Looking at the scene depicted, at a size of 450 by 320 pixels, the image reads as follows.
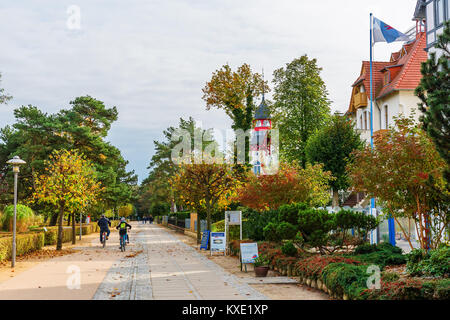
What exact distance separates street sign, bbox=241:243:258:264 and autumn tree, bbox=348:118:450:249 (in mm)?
3864

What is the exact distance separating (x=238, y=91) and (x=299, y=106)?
29.5 feet

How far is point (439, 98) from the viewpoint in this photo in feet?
24.9

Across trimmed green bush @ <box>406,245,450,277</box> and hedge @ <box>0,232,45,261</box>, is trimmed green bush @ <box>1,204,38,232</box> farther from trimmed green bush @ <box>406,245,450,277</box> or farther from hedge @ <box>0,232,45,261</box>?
trimmed green bush @ <box>406,245,450,277</box>

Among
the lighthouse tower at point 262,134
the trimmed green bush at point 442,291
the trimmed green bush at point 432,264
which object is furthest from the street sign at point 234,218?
the lighthouse tower at point 262,134

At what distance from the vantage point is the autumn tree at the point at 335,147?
3806 cm

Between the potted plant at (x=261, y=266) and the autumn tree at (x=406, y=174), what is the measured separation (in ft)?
12.1

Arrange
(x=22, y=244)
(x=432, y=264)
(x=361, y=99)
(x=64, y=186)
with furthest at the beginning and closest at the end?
(x=361, y=99), (x=64, y=186), (x=22, y=244), (x=432, y=264)

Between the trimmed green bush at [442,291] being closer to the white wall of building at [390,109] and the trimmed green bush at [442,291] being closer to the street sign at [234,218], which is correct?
the street sign at [234,218]

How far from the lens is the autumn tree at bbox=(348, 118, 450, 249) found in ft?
40.7

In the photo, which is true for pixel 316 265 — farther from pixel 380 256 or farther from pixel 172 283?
pixel 172 283

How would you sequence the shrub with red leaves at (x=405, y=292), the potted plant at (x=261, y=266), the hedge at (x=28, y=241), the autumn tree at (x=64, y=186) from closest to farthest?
the shrub with red leaves at (x=405, y=292) < the potted plant at (x=261, y=266) < the hedge at (x=28, y=241) < the autumn tree at (x=64, y=186)

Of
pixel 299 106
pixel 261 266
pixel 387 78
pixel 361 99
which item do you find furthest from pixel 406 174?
pixel 299 106
